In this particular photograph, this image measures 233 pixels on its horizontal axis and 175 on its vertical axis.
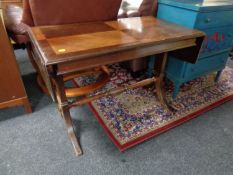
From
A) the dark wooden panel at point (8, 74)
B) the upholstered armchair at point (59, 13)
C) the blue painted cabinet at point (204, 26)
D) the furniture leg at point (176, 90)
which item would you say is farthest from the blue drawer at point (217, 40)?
the dark wooden panel at point (8, 74)

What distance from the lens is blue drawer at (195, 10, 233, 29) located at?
145 centimetres

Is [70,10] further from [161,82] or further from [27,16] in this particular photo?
[161,82]

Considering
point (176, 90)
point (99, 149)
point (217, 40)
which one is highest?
point (217, 40)

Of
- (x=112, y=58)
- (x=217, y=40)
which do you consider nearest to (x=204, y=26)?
(x=217, y=40)

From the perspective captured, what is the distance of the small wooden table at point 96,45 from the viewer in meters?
0.91

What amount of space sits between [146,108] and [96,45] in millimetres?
948

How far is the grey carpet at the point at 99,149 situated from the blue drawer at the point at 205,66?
427 mm

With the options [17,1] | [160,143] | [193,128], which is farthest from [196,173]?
[17,1]

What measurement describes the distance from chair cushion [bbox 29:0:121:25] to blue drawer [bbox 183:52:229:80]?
0.89 metres

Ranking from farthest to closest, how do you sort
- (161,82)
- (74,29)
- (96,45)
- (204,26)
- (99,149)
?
(161,82), (204,26), (99,149), (74,29), (96,45)

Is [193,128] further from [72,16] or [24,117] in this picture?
[24,117]

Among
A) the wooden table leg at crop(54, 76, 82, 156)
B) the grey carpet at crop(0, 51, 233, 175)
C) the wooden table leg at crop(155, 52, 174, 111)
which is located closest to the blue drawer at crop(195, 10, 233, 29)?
the wooden table leg at crop(155, 52, 174, 111)

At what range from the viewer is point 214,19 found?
1527 millimetres

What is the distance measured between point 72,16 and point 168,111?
1190 millimetres
